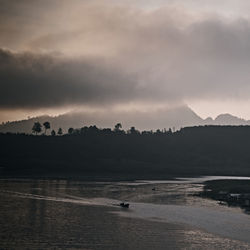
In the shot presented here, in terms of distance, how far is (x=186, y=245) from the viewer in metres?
60.5

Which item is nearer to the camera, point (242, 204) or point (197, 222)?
point (197, 222)

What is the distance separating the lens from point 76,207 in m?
90.8

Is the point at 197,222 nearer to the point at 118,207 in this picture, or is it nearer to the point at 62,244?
the point at 118,207

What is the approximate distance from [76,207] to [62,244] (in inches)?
1289

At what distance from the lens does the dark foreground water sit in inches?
2377

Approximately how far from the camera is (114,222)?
7538 cm

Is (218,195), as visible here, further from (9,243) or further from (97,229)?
(9,243)

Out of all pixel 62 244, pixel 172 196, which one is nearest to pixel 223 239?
pixel 62 244

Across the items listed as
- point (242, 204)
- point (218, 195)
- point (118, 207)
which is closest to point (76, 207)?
point (118, 207)

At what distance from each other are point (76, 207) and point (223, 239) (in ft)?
120

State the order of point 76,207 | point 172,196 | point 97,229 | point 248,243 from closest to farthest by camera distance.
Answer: point 248,243, point 97,229, point 76,207, point 172,196

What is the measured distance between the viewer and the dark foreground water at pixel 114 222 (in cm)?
6038

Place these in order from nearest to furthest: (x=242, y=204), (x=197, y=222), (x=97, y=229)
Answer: (x=97, y=229)
(x=197, y=222)
(x=242, y=204)

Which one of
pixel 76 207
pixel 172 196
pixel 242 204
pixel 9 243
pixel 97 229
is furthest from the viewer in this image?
pixel 172 196
